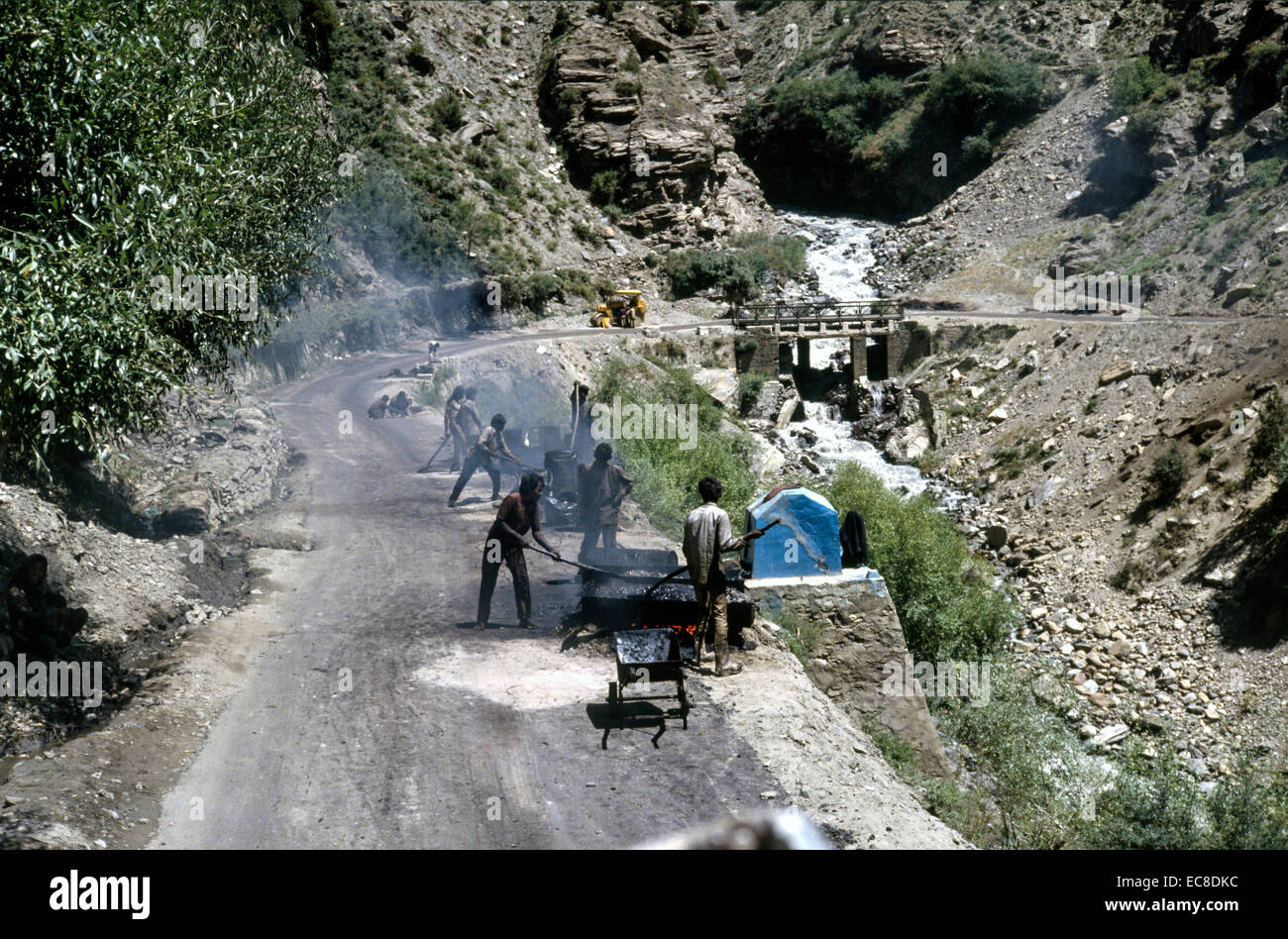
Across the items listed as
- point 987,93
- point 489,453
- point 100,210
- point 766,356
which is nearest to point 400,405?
point 489,453

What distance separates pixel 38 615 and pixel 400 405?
13477 millimetres

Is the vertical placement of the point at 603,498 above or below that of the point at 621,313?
below

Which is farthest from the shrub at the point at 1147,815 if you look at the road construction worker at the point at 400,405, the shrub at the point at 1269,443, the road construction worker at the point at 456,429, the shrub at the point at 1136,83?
the shrub at the point at 1136,83

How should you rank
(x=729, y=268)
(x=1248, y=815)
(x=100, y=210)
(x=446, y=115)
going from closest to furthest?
(x=100, y=210)
(x=1248, y=815)
(x=729, y=268)
(x=446, y=115)

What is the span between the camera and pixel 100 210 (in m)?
8.16

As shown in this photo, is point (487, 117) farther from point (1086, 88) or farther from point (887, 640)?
point (887, 640)

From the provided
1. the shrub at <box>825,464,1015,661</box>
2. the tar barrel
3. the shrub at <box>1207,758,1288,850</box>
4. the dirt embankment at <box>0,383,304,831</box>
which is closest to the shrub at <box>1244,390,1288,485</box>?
the shrub at <box>825,464,1015,661</box>

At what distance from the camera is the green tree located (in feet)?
24.4

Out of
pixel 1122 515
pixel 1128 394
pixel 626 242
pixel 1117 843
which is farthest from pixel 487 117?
pixel 1117 843

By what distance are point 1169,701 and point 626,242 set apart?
37.8 meters

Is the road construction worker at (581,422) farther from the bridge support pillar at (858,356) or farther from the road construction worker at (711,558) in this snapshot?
the bridge support pillar at (858,356)

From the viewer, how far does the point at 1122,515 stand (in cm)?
2247

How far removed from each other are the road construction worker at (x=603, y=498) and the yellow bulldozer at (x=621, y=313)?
84.4 ft

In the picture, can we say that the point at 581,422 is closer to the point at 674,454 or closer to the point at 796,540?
the point at 674,454
